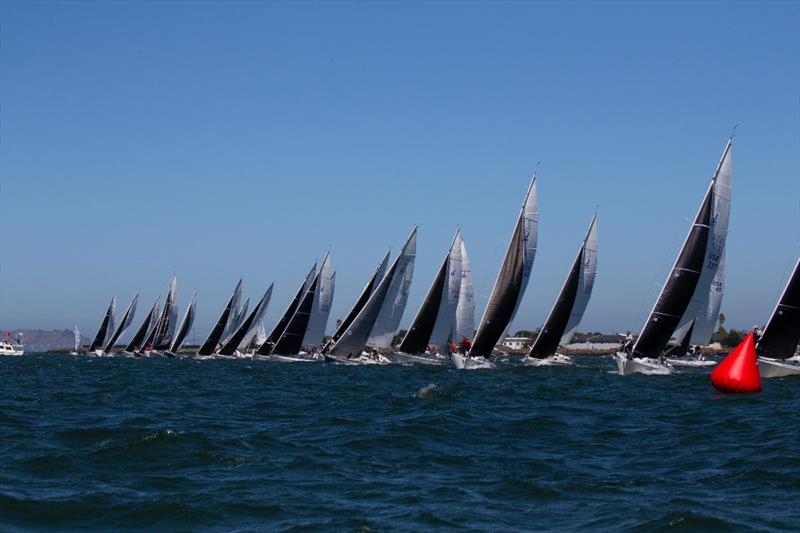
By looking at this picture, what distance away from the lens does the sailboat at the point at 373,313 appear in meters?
67.8

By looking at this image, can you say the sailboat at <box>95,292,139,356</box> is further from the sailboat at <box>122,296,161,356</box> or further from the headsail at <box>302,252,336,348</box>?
the headsail at <box>302,252,336,348</box>

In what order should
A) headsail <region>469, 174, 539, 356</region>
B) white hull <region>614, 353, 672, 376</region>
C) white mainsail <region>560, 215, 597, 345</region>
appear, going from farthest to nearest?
white mainsail <region>560, 215, 597, 345</region> → headsail <region>469, 174, 539, 356</region> → white hull <region>614, 353, 672, 376</region>

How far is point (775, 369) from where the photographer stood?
42.1 meters

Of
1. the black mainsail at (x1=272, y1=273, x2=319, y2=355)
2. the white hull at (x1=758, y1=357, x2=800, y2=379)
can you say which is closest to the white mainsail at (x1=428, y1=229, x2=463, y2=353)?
the black mainsail at (x1=272, y1=273, x2=319, y2=355)

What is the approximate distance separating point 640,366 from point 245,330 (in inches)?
2106

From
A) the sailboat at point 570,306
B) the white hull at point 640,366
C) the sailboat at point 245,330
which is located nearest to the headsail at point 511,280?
the sailboat at point 570,306

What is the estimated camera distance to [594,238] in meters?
62.7

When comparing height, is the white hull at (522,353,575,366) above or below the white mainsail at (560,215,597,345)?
below

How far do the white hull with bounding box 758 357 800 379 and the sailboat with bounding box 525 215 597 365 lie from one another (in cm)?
1824

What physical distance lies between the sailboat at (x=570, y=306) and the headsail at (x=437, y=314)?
23.8 feet

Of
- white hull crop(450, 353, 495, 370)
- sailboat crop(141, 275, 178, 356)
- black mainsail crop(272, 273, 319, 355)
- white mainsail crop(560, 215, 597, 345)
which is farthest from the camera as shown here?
sailboat crop(141, 275, 178, 356)

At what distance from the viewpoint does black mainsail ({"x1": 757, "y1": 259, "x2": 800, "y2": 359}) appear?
1704 inches

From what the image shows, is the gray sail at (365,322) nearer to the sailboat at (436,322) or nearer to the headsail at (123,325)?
the sailboat at (436,322)

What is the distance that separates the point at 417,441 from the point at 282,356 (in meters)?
59.1
